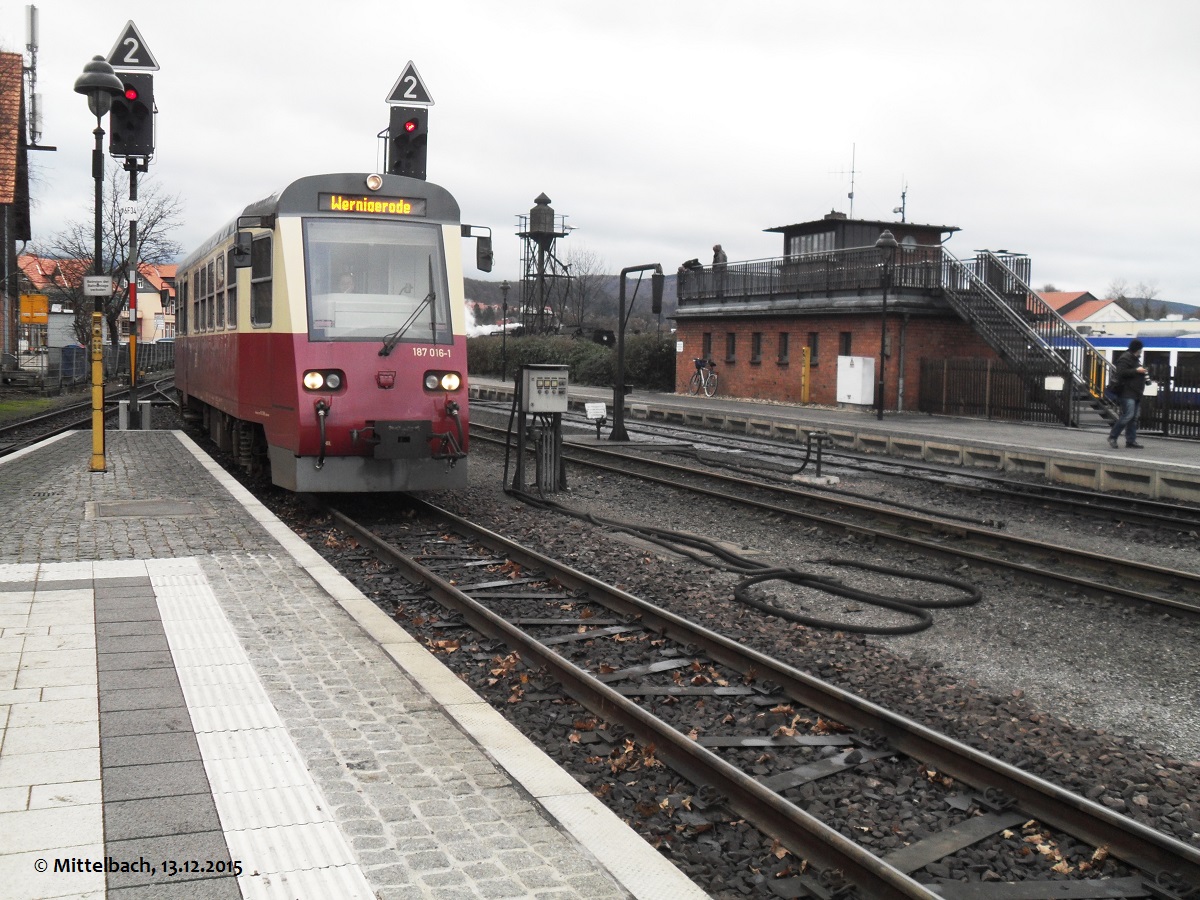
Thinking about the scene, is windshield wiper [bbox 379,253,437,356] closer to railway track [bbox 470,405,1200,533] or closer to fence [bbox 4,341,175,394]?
railway track [bbox 470,405,1200,533]

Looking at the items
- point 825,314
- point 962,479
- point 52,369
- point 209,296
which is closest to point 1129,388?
point 962,479

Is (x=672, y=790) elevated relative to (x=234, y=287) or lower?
lower

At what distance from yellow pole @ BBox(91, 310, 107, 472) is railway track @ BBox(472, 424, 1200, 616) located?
7151 mm

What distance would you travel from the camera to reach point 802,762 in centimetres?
546

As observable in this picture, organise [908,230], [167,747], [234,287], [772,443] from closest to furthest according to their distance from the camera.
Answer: [167,747] < [234,287] < [772,443] < [908,230]

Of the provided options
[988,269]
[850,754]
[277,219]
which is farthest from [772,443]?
[850,754]

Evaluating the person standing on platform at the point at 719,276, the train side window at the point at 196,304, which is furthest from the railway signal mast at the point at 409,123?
the person standing on platform at the point at 719,276

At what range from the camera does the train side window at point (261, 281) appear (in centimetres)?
1192

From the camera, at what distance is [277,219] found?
1170cm

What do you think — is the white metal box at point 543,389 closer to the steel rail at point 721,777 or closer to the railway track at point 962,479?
the railway track at point 962,479

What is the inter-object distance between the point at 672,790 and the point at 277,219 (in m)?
8.37

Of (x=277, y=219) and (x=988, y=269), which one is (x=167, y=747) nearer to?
(x=277, y=219)

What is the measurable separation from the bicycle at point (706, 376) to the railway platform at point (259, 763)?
33164mm

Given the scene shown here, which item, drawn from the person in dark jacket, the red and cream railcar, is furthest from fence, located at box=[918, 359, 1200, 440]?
the red and cream railcar
